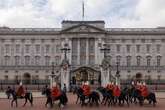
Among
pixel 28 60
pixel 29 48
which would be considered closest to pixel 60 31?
pixel 29 48

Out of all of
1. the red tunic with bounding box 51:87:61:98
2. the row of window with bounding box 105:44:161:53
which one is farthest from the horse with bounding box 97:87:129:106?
the row of window with bounding box 105:44:161:53

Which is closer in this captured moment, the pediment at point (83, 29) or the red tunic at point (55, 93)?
the red tunic at point (55, 93)

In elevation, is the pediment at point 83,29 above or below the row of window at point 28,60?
above

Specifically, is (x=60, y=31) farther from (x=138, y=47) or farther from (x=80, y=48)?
(x=138, y=47)

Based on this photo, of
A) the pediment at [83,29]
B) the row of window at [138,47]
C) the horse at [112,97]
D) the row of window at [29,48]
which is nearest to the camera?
the horse at [112,97]

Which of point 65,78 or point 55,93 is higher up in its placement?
point 55,93

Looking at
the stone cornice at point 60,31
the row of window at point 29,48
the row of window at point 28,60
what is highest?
the stone cornice at point 60,31

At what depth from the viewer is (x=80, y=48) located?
95875 mm

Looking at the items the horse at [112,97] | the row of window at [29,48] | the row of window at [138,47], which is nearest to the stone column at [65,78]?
the horse at [112,97]

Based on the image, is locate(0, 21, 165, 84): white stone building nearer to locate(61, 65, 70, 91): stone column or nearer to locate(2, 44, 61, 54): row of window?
locate(2, 44, 61, 54): row of window

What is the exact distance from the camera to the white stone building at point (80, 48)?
312 feet

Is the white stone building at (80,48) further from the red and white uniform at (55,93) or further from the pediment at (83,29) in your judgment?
the red and white uniform at (55,93)

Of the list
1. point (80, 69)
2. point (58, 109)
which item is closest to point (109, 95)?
point (58, 109)

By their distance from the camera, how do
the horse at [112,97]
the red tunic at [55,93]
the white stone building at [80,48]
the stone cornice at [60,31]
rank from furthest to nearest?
the stone cornice at [60,31], the white stone building at [80,48], the horse at [112,97], the red tunic at [55,93]
